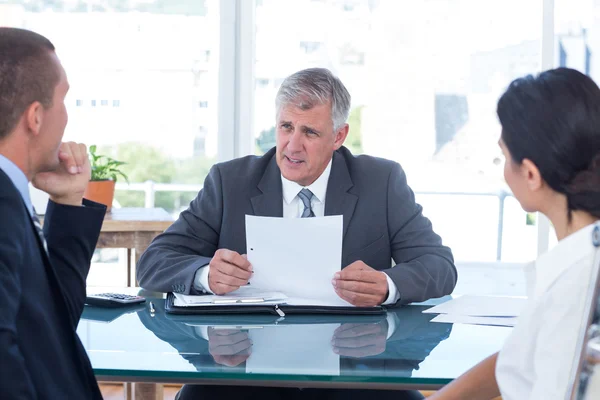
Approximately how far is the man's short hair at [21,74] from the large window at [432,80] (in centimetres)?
316

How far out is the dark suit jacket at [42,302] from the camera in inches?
44.2

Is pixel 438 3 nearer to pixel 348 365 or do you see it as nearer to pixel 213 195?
pixel 213 195

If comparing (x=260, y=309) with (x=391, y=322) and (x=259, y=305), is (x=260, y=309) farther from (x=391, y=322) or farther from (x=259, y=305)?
(x=391, y=322)

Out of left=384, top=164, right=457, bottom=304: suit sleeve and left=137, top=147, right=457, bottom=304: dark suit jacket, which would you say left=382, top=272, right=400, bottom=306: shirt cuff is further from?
left=137, top=147, right=457, bottom=304: dark suit jacket

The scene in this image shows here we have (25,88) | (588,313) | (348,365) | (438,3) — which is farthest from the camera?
(438,3)

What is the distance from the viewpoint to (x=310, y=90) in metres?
2.28

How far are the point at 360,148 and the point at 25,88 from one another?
3313mm

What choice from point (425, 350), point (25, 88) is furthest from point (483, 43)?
point (25, 88)

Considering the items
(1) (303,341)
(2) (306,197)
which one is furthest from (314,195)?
(1) (303,341)

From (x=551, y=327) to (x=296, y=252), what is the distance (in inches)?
34.2

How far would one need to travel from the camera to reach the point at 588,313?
3.39 feet

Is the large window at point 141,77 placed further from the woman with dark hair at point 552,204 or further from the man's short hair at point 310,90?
the woman with dark hair at point 552,204

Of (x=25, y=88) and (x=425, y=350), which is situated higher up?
(x=25, y=88)

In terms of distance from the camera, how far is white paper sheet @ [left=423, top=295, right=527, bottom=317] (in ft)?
6.37
